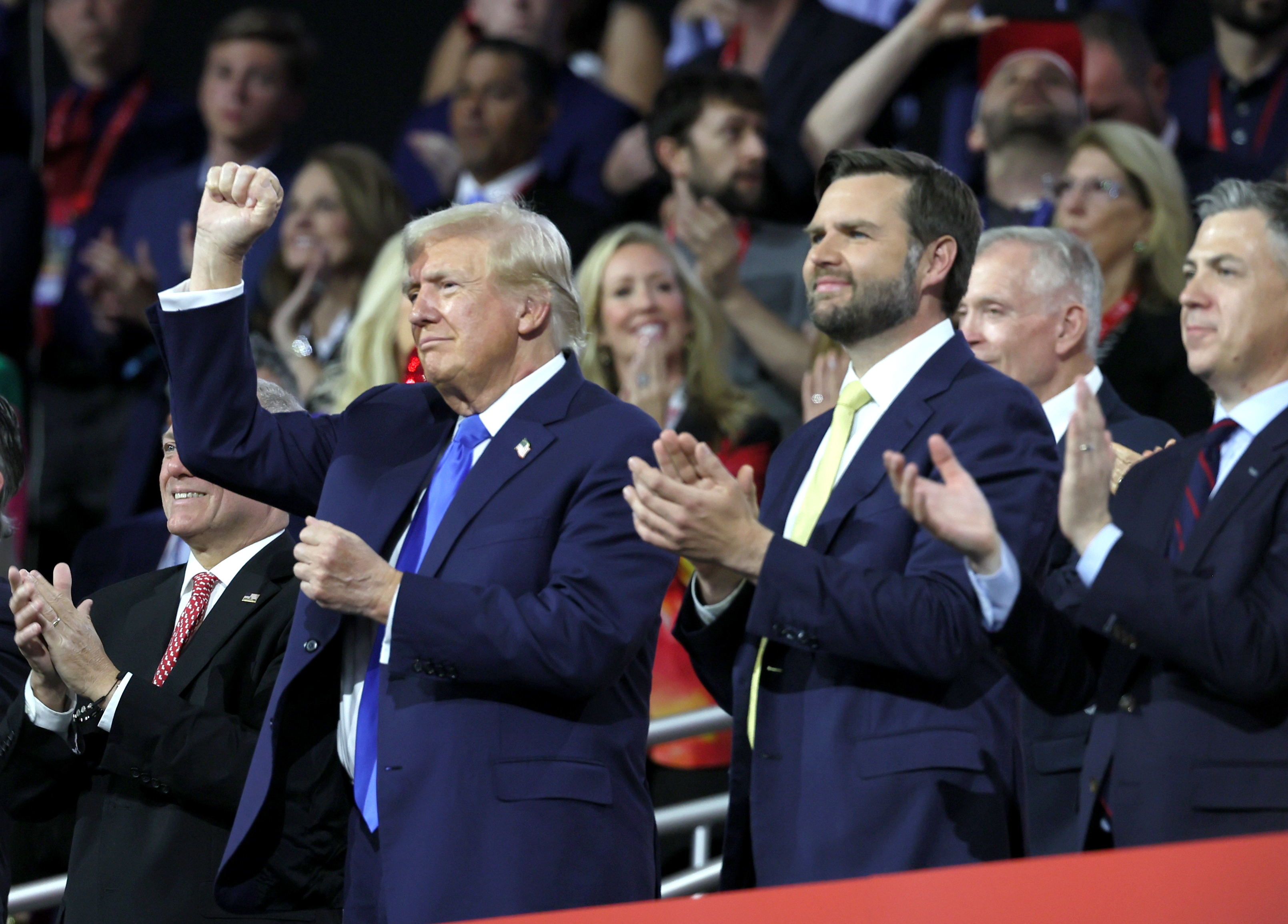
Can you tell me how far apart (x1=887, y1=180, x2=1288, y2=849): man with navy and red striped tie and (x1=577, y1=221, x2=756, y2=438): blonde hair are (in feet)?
6.02

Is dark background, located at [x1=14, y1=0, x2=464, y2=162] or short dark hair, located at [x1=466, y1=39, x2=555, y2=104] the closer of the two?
short dark hair, located at [x1=466, y1=39, x2=555, y2=104]

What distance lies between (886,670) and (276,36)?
14.5ft

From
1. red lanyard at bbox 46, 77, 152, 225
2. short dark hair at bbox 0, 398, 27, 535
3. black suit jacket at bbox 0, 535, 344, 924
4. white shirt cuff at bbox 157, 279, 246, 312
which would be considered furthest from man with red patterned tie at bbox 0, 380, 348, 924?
red lanyard at bbox 46, 77, 152, 225

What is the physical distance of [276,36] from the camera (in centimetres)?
612

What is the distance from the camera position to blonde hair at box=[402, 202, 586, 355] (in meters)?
2.68

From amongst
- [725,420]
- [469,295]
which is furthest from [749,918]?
[725,420]

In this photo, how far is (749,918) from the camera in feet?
6.44

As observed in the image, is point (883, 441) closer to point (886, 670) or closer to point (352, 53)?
point (886, 670)

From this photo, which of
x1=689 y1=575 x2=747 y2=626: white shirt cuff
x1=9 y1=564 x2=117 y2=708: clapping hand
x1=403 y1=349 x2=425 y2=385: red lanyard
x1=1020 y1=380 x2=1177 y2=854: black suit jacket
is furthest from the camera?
x1=403 y1=349 x2=425 y2=385: red lanyard

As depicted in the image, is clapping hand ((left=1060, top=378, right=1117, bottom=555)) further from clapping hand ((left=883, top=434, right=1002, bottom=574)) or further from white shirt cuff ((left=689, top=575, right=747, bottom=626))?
white shirt cuff ((left=689, top=575, right=747, bottom=626))

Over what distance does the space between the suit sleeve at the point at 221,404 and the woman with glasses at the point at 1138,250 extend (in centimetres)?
201

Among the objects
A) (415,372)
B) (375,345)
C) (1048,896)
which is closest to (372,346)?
(375,345)

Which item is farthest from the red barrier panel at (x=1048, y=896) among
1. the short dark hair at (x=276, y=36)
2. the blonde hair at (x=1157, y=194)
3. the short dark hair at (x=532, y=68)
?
the short dark hair at (x=276, y=36)

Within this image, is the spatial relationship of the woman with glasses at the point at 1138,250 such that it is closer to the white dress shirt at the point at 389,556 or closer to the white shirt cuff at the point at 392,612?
the white dress shirt at the point at 389,556
